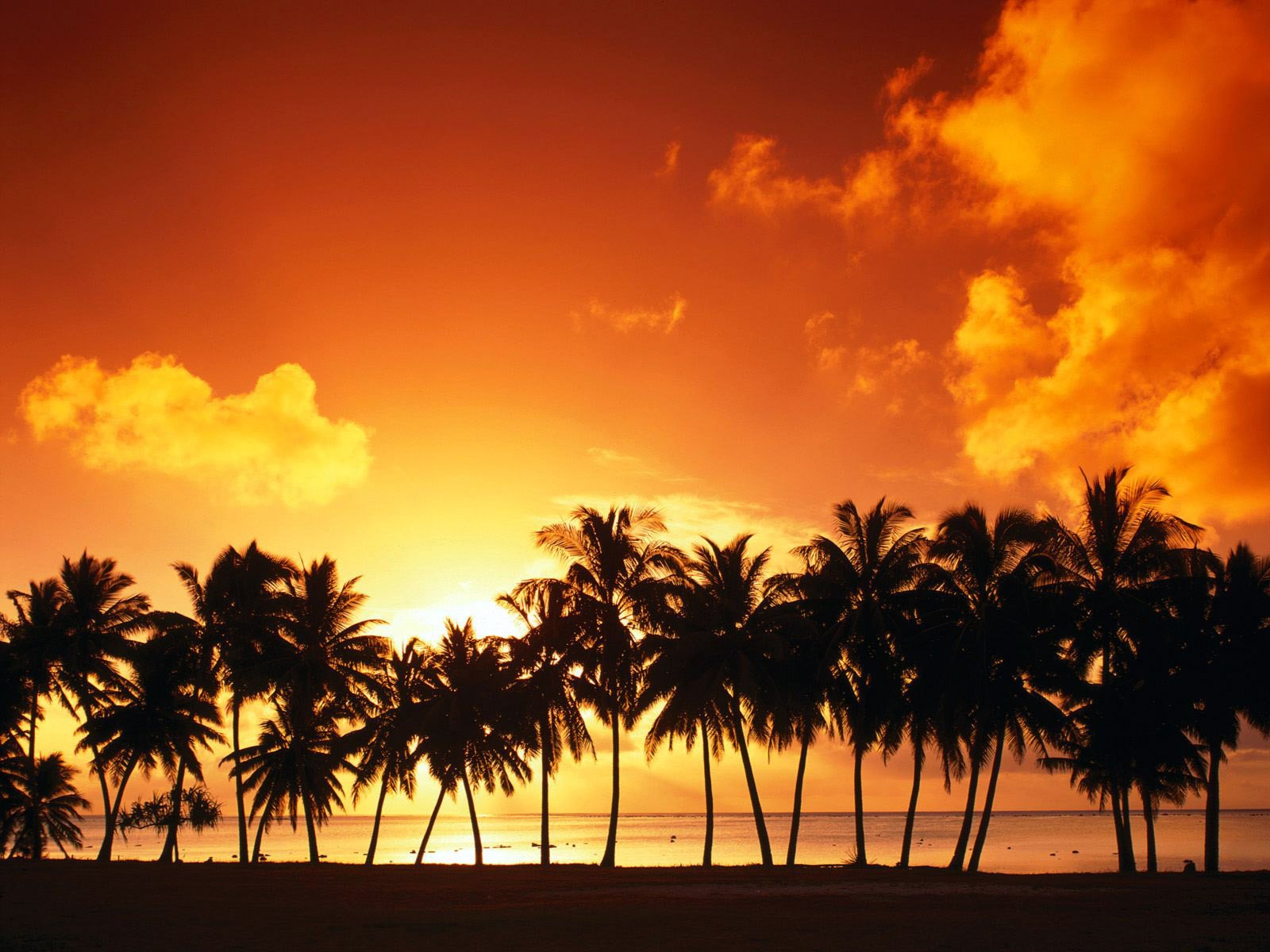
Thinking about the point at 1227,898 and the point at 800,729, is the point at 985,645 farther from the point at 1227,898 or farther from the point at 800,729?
the point at 1227,898

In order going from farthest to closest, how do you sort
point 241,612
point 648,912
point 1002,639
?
point 241,612
point 1002,639
point 648,912

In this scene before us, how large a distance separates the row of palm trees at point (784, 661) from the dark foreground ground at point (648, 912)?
6.91 metres

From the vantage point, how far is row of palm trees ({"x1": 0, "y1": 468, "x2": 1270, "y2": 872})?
3453 cm

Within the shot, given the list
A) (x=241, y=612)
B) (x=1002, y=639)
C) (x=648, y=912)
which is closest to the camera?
(x=648, y=912)

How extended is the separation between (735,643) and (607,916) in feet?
58.9

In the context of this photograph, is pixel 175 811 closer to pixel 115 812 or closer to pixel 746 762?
pixel 115 812

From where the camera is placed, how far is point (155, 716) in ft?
148

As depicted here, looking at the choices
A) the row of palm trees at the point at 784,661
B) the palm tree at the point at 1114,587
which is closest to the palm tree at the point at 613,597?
the row of palm trees at the point at 784,661

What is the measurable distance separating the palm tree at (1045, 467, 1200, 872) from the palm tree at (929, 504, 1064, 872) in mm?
1253

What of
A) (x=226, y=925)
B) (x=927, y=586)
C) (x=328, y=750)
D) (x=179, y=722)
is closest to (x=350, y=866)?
(x=328, y=750)

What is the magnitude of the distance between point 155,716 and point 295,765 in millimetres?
7050

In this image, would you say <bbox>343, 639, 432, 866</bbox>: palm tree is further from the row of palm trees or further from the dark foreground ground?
the dark foreground ground

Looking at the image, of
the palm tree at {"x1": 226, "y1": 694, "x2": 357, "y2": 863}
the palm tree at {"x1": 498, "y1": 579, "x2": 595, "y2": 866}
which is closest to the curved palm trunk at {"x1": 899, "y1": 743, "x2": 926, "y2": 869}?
the palm tree at {"x1": 498, "y1": 579, "x2": 595, "y2": 866}

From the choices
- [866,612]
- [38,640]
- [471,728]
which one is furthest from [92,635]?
[866,612]
